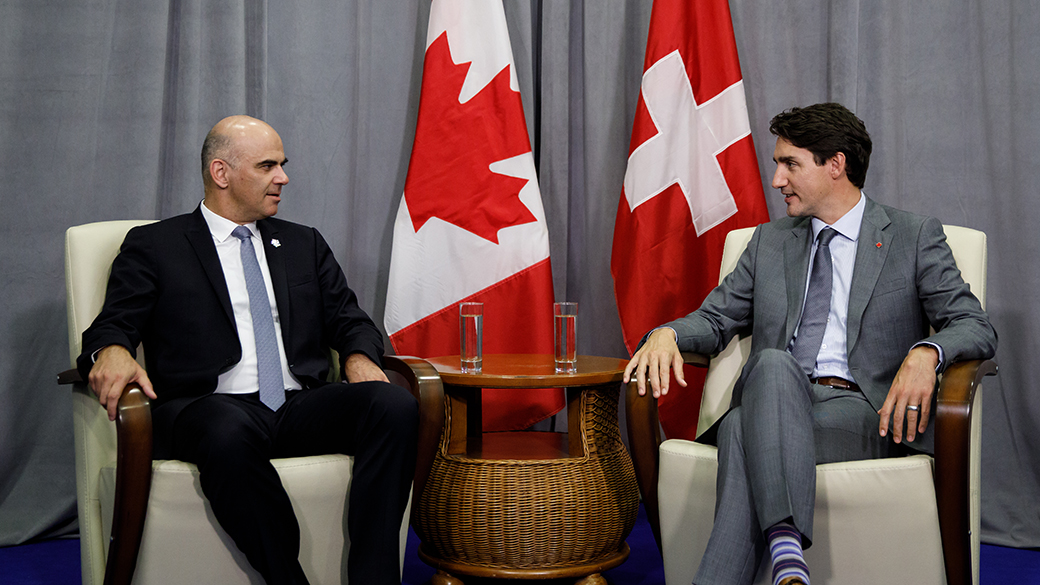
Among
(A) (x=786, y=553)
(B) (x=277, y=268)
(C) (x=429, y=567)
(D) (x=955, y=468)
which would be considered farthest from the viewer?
(C) (x=429, y=567)

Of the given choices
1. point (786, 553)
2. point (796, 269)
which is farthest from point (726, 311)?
point (786, 553)

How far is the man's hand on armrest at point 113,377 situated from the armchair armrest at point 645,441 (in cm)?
103

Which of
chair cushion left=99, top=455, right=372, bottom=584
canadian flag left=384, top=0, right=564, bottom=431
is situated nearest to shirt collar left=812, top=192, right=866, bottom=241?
canadian flag left=384, top=0, right=564, bottom=431

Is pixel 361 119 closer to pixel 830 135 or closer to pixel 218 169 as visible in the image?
pixel 218 169

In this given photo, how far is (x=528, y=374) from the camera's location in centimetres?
224

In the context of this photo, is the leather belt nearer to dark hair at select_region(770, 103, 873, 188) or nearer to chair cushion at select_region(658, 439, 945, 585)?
chair cushion at select_region(658, 439, 945, 585)

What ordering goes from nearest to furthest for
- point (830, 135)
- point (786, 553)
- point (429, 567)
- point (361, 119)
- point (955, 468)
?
point (786, 553)
point (955, 468)
point (830, 135)
point (429, 567)
point (361, 119)

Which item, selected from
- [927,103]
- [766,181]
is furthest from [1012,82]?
[766,181]

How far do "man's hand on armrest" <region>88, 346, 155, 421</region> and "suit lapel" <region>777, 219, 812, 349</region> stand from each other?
1458 millimetres

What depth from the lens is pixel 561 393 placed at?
307 cm

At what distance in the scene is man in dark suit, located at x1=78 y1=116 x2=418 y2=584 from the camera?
189 centimetres

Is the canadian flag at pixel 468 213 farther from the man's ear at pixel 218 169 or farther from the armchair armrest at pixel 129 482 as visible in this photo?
the armchair armrest at pixel 129 482

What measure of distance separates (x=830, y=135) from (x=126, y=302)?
1.74 m

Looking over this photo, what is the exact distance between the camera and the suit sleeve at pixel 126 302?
6.62 ft
